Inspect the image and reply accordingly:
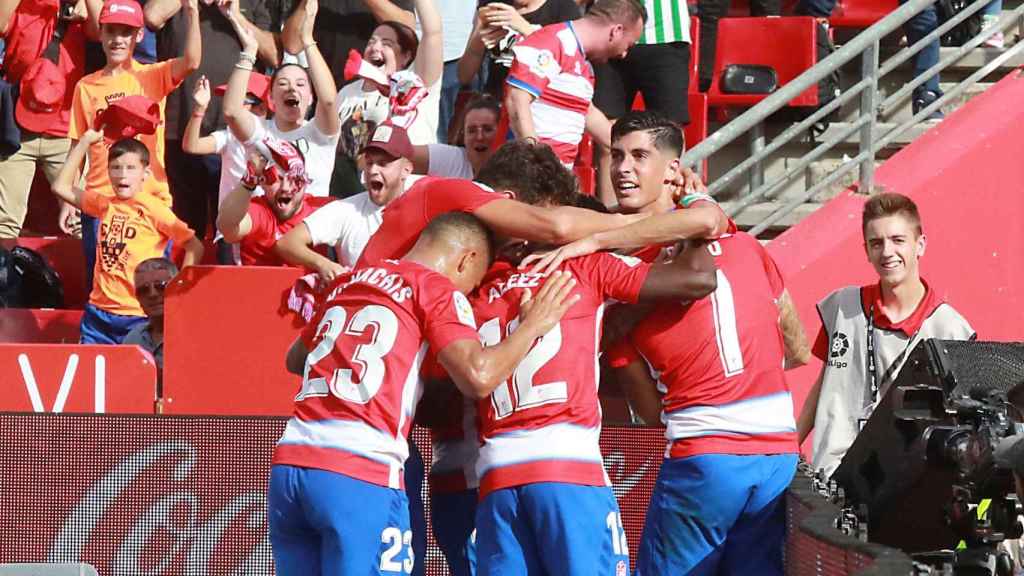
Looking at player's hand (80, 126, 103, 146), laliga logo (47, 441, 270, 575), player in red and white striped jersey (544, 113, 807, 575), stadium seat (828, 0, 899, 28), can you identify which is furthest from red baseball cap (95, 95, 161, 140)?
player in red and white striped jersey (544, 113, 807, 575)

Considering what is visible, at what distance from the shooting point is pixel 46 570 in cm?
534

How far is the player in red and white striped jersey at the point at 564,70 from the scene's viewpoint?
8930mm

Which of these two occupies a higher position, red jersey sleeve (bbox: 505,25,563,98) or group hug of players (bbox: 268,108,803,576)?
red jersey sleeve (bbox: 505,25,563,98)

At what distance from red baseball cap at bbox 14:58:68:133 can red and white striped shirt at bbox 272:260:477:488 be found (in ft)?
20.2

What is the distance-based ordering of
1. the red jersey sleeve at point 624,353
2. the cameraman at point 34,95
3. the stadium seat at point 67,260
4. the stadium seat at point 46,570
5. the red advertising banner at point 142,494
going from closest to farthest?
the stadium seat at point 46,570 < the red jersey sleeve at point 624,353 < the red advertising banner at point 142,494 < the stadium seat at point 67,260 < the cameraman at point 34,95

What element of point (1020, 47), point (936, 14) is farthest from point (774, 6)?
point (1020, 47)

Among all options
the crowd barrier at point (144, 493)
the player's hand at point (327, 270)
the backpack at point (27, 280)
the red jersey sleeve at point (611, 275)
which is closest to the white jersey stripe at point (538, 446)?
the red jersey sleeve at point (611, 275)

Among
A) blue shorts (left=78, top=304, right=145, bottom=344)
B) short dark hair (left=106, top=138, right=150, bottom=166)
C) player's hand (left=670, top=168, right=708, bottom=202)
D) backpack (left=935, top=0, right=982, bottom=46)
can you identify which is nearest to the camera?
player's hand (left=670, top=168, right=708, bottom=202)

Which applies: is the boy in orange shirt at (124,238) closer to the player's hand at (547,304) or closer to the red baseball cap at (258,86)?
the red baseball cap at (258,86)

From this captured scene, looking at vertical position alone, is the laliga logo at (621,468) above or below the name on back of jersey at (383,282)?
below

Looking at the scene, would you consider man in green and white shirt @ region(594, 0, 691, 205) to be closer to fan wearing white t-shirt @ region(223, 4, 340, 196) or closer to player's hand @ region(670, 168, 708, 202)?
fan wearing white t-shirt @ region(223, 4, 340, 196)

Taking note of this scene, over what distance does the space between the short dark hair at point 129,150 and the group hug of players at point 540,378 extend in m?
3.90

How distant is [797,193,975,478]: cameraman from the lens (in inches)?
272

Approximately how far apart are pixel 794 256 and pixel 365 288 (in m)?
4.13
